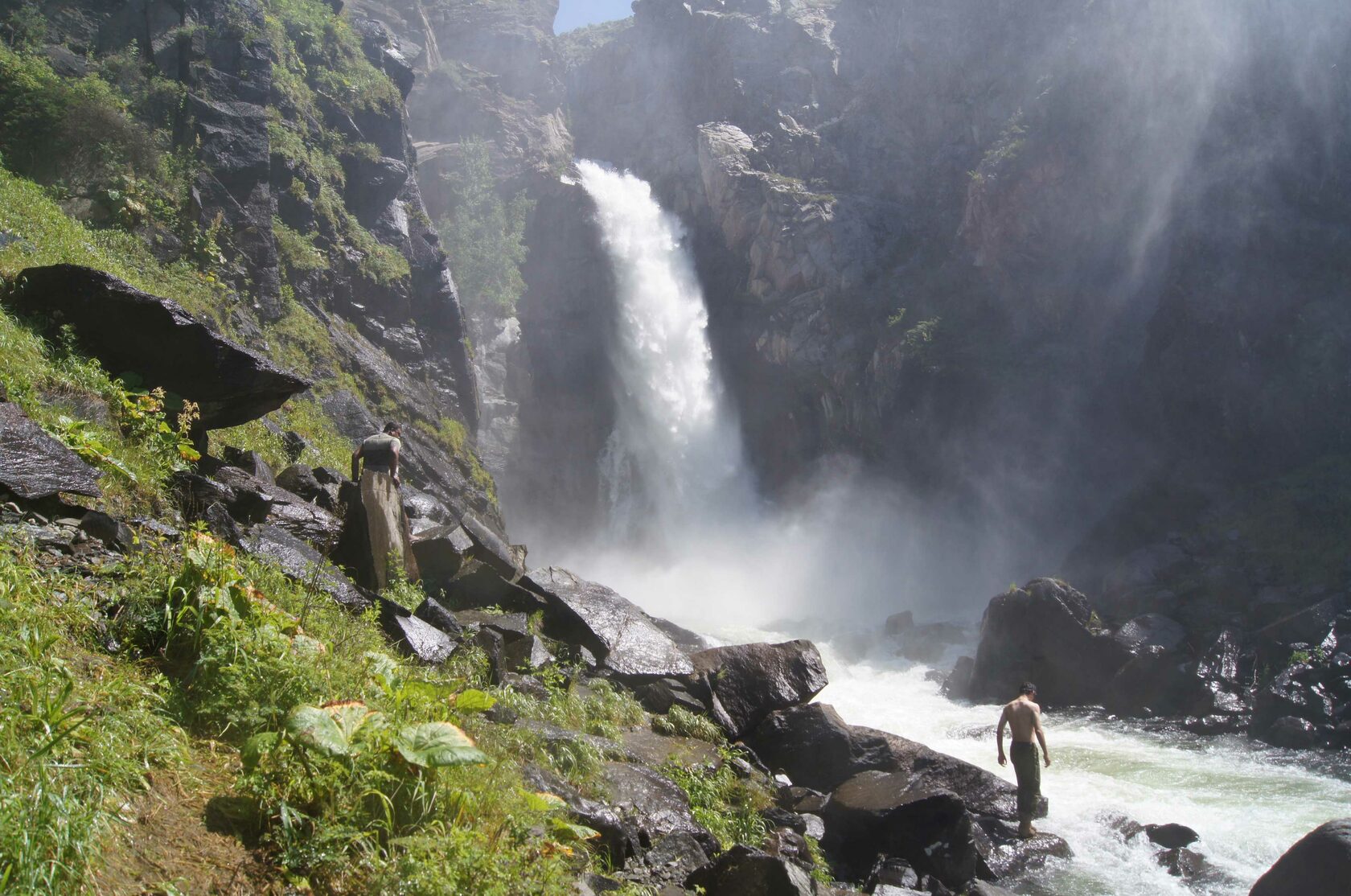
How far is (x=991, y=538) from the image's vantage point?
28.5 m

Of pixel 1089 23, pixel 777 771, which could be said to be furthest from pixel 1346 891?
pixel 1089 23

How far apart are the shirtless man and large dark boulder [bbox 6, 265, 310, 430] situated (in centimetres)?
921

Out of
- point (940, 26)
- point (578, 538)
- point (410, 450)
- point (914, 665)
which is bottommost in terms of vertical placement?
point (914, 665)

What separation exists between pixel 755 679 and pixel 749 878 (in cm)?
473

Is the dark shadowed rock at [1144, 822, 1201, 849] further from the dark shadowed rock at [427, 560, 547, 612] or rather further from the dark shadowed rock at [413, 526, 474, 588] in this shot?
the dark shadowed rock at [413, 526, 474, 588]

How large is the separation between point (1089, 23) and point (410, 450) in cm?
2963

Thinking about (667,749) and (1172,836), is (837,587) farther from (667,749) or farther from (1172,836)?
(667,749)

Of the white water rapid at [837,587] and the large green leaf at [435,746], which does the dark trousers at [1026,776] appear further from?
the large green leaf at [435,746]

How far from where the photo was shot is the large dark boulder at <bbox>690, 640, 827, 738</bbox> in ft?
29.7

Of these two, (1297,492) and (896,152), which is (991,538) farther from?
(896,152)

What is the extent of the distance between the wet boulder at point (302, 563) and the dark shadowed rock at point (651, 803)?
8.17ft

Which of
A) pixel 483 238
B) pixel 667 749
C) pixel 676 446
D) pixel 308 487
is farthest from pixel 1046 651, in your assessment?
pixel 483 238

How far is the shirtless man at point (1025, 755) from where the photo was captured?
8938 millimetres

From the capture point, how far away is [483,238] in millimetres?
33875
